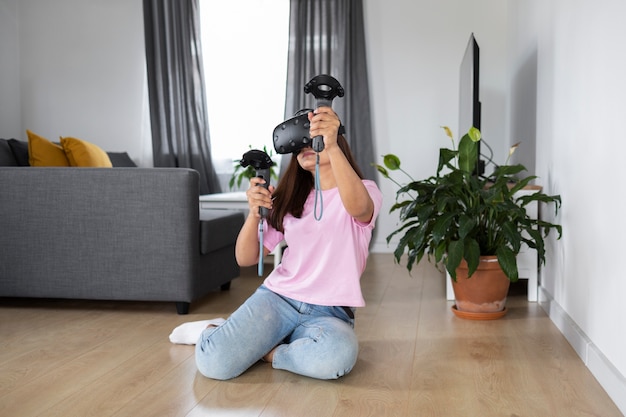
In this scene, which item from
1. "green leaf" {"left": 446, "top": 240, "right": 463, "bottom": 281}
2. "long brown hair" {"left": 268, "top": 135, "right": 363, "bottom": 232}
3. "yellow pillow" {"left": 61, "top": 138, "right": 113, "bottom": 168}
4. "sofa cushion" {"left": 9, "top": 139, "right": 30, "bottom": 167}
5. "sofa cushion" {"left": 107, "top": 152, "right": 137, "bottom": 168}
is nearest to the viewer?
"long brown hair" {"left": 268, "top": 135, "right": 363, "bottom": 232}

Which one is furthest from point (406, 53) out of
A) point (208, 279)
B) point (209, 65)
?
point (208, 279)

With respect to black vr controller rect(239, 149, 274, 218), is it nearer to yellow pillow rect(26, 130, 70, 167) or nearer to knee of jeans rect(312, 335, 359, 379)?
knee of jeans rect(312, 335, 359, 379)

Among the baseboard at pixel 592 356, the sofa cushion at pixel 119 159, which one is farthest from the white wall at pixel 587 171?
the sofa cushion at pixel 119 159

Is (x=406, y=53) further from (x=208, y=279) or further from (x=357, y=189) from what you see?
(x=357, y=189)

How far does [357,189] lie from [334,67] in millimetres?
3438

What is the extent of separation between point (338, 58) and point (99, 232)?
2.72 metres

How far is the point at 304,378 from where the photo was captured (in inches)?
75.6

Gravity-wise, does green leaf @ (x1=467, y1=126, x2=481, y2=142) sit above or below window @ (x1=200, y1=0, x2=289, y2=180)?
below

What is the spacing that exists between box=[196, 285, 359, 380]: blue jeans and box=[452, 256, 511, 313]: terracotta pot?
0.92m

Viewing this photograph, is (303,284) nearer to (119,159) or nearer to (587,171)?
(587,171)

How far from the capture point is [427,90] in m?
4.98

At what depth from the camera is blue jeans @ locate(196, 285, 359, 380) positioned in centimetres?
187

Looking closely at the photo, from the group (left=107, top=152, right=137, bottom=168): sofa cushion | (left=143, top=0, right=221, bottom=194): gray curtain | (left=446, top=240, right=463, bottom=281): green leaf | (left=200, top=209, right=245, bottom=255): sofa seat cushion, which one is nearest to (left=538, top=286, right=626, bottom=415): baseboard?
(left=446, top=240, right=463, bottom=281): green leaf

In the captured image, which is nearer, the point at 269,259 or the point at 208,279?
the point at 208,279
